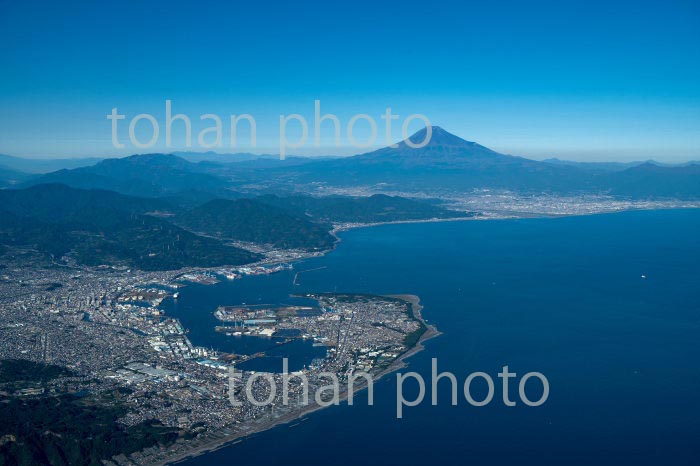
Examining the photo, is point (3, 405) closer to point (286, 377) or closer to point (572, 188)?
point (286, 377)

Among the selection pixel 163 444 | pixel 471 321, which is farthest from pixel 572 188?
pixel 163 444

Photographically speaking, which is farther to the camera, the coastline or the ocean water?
the ocean water

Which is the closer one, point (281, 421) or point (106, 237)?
point (281, 421)

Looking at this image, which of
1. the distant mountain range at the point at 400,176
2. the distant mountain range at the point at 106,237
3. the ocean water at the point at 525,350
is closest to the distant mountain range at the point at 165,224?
the distant mountain range at the point at 106,237

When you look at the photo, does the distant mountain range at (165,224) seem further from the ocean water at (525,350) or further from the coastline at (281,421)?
the coastline at (281,421)

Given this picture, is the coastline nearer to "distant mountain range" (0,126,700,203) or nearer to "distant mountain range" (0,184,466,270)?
"distant mountain range" (0,184,466,270)

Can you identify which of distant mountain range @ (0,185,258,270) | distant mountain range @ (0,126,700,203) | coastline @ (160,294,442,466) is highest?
distant mountain range @ (0,126,700,203)

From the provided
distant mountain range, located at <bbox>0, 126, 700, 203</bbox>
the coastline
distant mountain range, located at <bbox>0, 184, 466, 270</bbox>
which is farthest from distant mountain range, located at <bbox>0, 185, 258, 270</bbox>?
the coastline

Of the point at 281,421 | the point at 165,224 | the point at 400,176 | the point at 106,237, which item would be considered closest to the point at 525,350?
the point at 281,421

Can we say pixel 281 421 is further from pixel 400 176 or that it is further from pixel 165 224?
pixel 400 176

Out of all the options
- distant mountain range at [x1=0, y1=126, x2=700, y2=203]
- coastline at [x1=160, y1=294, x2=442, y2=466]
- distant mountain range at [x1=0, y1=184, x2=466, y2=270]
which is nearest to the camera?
coastline at [x1=160, y1=294, x2=442, y2=466]
